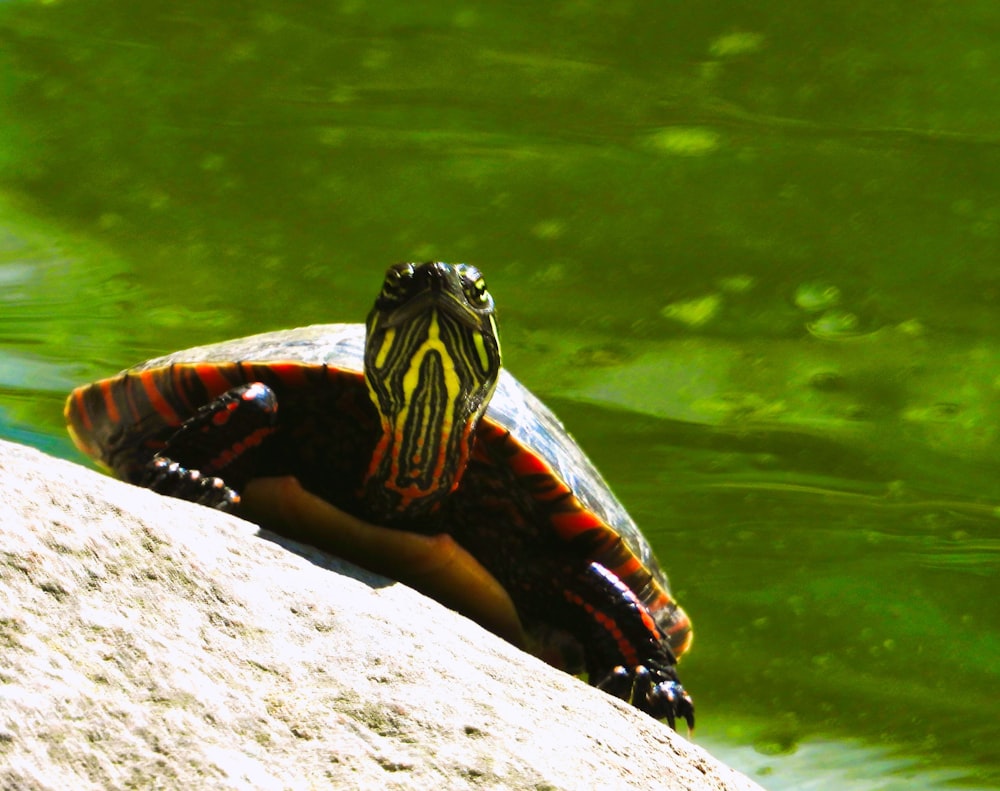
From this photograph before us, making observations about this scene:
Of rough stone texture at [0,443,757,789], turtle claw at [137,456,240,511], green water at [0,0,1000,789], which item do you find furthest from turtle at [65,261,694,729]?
green water at [0,0,1000,789]

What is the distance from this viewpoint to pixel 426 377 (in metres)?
2.24

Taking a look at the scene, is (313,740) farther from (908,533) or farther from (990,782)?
(908,533)

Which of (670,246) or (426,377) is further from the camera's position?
(670,246)

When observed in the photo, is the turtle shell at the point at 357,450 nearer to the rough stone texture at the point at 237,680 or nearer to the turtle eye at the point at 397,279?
the turtle eye at the point at 397,279

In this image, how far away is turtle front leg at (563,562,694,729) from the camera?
232 cm

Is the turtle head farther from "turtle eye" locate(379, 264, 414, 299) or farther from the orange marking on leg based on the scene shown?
the orange marking on leg

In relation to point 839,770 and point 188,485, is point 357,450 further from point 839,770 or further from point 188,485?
point 839,770

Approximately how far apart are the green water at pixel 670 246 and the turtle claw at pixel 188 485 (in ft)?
8.16

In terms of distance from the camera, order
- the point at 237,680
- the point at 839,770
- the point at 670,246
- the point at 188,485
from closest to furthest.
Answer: the point at 237,680
the point at 188,485
the point at 839,770
the point at 670,246

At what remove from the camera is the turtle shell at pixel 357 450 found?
2463 mm

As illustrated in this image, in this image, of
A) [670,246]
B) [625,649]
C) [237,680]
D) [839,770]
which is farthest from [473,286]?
[839,770]

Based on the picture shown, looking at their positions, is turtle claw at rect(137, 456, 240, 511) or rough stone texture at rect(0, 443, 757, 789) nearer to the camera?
rough stone texture at rect(0, 443, 757, 789)

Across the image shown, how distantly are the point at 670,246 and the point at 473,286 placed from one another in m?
2.39

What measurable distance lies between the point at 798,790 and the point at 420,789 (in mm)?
3102
